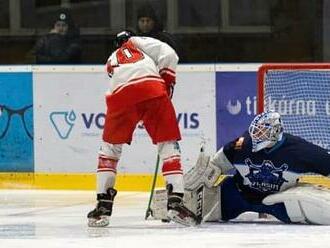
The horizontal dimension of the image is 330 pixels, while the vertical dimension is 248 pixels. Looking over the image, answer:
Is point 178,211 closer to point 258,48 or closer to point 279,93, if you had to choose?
point 279,93

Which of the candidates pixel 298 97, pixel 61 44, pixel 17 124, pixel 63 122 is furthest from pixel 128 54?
pixel 61 44

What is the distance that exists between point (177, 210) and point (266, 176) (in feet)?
1.92

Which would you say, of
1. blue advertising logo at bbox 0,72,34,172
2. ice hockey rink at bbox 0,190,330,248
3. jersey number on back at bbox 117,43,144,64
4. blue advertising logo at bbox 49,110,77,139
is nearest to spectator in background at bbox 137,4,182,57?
blue advertising logo at bbox 49,110,77,139

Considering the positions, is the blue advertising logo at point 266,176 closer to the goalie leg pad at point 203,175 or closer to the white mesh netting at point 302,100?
the goalie leg pad at point 203,175

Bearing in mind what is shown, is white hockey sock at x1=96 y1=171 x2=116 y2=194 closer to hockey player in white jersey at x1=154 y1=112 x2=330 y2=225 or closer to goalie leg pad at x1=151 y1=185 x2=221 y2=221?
goalie leg pad at x1=151 y1=185 x2=221 y2=221

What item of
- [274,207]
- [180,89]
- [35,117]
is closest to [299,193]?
[274,207]

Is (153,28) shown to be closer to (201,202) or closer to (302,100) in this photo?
(302,100)

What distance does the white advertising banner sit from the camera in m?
9.20

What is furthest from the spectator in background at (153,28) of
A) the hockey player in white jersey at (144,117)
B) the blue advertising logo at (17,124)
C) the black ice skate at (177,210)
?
the black ice skate at (177,210)

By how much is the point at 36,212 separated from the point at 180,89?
1.91 meters

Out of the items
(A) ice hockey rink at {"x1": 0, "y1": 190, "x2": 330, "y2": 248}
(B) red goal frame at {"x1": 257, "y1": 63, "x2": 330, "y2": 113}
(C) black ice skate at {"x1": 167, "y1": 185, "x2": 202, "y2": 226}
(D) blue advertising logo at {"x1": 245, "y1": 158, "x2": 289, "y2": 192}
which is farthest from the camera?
(B) red goal frame at {"x1": 257, "y1": 63, "x2": 330, "y2": 113}

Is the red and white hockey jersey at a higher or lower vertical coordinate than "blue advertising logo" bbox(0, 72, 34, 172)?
higher

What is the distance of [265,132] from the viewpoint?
6.73m

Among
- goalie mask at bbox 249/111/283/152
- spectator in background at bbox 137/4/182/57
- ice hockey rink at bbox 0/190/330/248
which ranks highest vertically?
spectator in background at bbox 137/4/182/57
